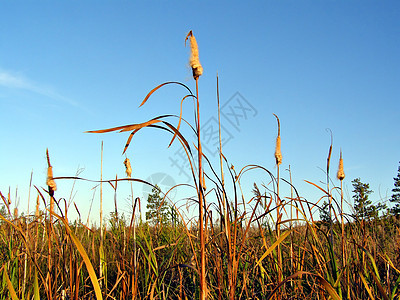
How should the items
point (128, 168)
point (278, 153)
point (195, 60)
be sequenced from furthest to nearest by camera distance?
Answer: 1. point (128, 168)
2. point (278, 153)
3. point (195, 60)

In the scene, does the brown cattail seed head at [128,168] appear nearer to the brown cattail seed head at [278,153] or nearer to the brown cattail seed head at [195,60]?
the brown cattail seed head at [278,153]

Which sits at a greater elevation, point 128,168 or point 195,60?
point 195,60

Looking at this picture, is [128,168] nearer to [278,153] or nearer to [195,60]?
[278,153]

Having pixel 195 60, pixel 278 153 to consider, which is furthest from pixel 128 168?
pixel 195 60

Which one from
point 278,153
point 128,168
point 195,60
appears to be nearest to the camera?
point 195,60

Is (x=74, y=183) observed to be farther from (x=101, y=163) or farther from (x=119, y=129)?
(x=119, y=129)

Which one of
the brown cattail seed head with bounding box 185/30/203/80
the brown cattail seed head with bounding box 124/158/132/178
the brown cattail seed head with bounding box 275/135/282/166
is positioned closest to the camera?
the brown cattail seed head with bounding box 185/30/203/80

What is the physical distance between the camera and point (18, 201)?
370cm

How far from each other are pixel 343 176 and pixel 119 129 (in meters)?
1.93

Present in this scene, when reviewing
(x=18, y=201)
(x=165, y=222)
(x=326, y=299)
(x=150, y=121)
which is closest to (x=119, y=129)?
(x=150, y=121)

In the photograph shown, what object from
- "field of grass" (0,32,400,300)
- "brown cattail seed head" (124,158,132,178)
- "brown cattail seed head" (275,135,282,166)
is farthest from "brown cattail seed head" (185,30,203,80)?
"brown cattail seed head" (124,158,132,178)

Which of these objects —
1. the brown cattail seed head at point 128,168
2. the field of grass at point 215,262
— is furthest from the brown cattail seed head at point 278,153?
the brown cattail seed head at point 128,168

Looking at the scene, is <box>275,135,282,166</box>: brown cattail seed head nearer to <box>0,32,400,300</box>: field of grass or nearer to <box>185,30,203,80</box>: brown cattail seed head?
<box>0,32,400,300</box>: field of grass

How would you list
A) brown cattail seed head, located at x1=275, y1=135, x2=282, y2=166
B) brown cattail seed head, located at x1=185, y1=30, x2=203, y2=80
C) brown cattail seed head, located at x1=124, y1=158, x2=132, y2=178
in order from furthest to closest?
brown cattail seed head, located at x1=124, y1=158, x2=132, y2=178, brown cattail seed head, located at x1=275, y1=135, x2=282, y2=166, brown cattail seed head, located at x1=185, y1=30, x2=203, y2=80
